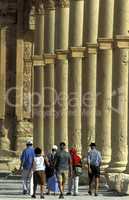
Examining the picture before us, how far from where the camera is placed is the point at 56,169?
2991 centimetres

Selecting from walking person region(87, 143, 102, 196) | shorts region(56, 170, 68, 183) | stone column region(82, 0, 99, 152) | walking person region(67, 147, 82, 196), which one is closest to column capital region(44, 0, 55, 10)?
stone column region(82, 0, 99, 152)

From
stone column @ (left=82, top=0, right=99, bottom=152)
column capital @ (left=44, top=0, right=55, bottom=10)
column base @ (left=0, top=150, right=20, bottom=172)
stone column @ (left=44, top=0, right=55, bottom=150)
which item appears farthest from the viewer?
column base @ (left=0, top=150, right=20, bottom=172)

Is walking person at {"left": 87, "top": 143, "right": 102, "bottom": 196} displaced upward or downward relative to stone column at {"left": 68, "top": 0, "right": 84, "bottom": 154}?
downward

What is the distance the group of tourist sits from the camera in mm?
29656

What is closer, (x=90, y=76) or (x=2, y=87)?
(x=90, y=76)

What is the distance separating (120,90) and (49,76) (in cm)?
1490

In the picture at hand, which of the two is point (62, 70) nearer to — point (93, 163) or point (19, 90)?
point (19, 90)

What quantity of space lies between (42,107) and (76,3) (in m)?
8.92

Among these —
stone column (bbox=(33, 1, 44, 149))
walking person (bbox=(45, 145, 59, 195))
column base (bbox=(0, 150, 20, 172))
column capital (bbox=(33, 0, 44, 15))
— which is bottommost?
column base (bbox=(0, 150, 20, 172))

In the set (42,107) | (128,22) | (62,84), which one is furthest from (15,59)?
(128,22)

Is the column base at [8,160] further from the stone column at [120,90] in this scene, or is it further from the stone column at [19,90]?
the stone column at [120,90]

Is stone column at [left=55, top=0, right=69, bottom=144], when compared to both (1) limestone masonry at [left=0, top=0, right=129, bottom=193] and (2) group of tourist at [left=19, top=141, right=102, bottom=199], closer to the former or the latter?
(1) limestone masonry at [left=0, top=0, right=129, bottom=193]

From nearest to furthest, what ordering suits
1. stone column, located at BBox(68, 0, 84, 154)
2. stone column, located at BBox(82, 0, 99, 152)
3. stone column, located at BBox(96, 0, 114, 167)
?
stone column, located at BBox(96, 0, 114, 167) < stone column, located at BBox(82, 0, 99, 152) < stone column, located at BBox(68, 0, 84, 154)

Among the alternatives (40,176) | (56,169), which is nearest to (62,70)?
(56,169)
